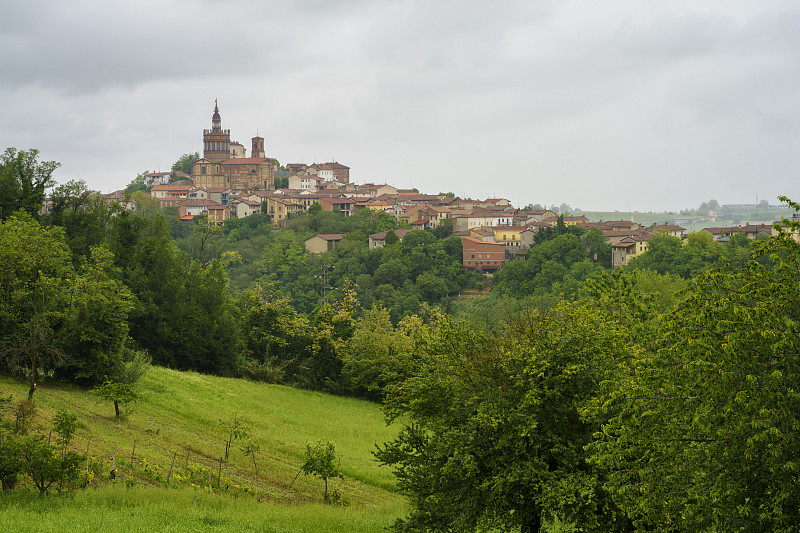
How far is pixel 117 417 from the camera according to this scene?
2236 centimetres

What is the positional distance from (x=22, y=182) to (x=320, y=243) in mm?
65099

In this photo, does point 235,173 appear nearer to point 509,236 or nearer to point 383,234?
point 383,234

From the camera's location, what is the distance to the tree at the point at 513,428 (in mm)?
12211

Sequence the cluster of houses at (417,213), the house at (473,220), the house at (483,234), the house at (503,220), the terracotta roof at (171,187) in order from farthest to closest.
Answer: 1. the terracotta roof at (171,187)
2. the house at (503,220)
3. the house at (473,220)
4. the house at (483,234)
5. the cluster of houses at (417,213)

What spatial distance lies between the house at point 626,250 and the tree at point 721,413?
285 feet

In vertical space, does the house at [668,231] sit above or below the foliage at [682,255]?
above

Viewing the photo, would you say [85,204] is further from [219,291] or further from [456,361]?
[456,361]

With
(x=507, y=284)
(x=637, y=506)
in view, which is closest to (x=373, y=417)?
(x=637, y=506)

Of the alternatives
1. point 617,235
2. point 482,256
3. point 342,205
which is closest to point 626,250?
point 617,235

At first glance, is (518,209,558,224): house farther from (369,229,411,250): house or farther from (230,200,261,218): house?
(230,200,261,218): house

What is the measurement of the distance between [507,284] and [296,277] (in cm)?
2619

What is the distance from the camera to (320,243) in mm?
102062

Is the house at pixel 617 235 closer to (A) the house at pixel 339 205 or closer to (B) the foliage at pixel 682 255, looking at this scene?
(B) the foliage at pixel 682 255

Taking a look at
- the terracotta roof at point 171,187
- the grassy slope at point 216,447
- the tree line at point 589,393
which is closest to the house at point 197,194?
the terracotta roof at point 171,187
